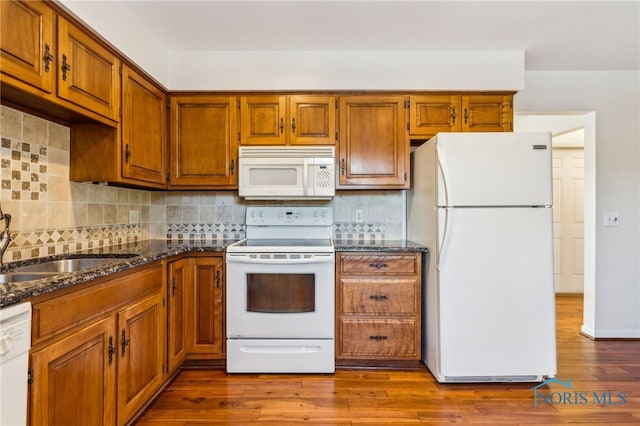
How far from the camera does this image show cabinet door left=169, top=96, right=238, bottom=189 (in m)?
2.62

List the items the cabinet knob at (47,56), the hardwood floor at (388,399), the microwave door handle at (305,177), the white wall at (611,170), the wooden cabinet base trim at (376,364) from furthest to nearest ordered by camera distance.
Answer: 1. the white wall at (611,170)
2. the microwave door handle at (305,177)
3. the wooden cabinet base trim at (376,364)
4. the hardwood floor at (388,399)
5. the cabinet knob at (47,56)

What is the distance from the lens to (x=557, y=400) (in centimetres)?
201

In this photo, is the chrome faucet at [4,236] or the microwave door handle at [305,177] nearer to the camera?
the chrome faucet at [4,236]

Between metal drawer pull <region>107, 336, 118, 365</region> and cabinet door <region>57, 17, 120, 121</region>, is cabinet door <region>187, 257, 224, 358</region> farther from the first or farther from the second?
cabinet door <region>57, 17, 120, 121</region>

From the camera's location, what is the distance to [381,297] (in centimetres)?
236

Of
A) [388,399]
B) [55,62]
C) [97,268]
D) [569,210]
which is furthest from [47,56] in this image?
[569,210]

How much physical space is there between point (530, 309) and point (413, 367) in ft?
2.83

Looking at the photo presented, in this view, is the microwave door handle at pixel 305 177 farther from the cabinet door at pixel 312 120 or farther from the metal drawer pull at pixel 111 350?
the metal drawer pull at pixel 111 350

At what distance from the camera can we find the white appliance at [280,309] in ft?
7.50

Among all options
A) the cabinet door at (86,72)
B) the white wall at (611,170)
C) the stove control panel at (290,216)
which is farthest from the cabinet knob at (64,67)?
the white wall at (611,170)

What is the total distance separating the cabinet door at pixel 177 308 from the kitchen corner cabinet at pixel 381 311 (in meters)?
1.06

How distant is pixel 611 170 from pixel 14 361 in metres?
4.15

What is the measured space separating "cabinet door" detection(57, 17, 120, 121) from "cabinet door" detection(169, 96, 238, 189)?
652 mm

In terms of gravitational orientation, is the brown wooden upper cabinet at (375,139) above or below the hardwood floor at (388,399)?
above
